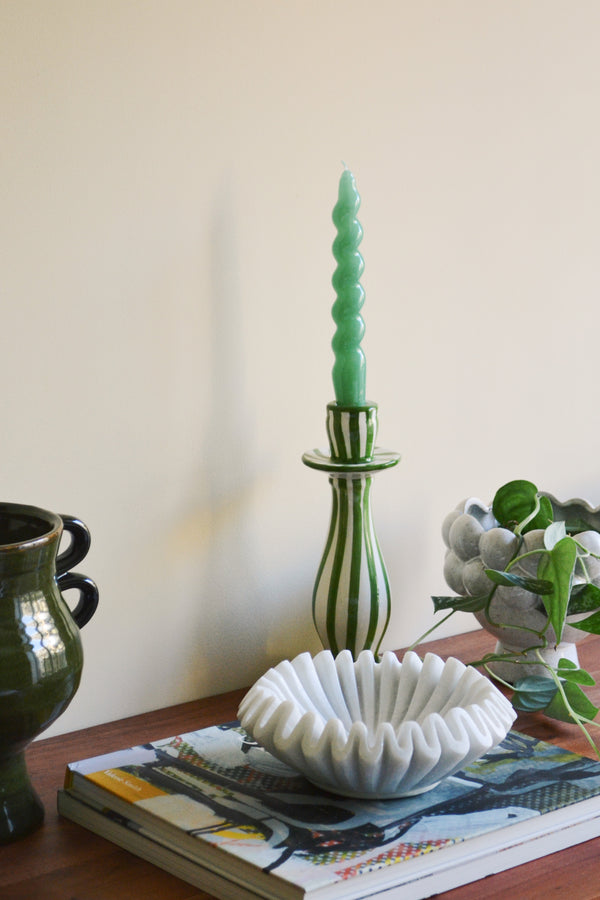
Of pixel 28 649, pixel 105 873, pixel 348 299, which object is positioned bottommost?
pixel 105 873

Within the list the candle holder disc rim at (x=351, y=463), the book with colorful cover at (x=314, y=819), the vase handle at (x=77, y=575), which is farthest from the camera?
the candle holder disc rim at (x=351, y=463)

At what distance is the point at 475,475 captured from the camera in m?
0.98

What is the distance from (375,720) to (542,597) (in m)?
0.17

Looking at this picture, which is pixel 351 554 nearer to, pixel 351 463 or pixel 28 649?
pixel 351 463

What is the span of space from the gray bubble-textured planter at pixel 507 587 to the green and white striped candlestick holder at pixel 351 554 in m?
0.07

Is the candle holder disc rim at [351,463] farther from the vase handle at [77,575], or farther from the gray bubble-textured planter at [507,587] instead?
the vase handle at [77,575]

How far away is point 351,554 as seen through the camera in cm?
79

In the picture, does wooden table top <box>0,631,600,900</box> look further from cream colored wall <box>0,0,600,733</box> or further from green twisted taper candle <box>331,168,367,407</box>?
green twisted taper candle <box>331,168,367,407</box>

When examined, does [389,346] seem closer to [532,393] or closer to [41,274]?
[532,393]

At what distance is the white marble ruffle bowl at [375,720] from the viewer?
1.81 ft

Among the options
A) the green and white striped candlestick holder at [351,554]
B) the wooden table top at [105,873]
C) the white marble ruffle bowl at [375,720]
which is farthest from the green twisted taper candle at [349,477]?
the wooden table top at [105,873]

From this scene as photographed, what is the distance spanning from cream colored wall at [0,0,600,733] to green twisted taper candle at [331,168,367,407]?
53mm

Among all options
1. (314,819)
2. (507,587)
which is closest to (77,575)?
(314,819)

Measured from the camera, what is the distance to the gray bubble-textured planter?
2.58 feet
